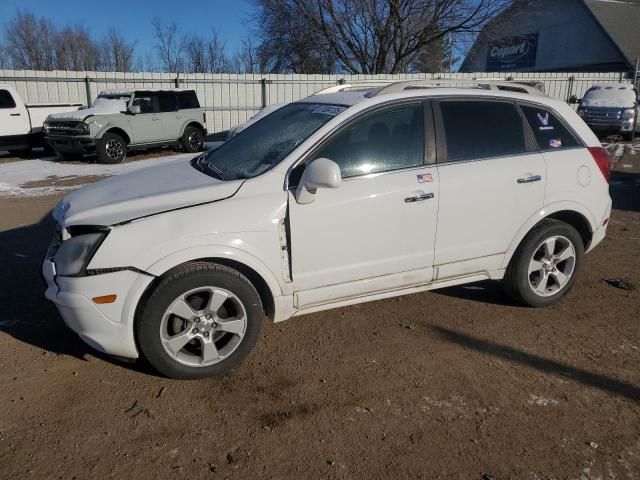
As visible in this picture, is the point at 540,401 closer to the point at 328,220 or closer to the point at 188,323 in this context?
the point at 328,220

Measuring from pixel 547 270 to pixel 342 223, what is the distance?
1922 mm

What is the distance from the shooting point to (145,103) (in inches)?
555

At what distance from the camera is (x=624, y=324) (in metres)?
4.04

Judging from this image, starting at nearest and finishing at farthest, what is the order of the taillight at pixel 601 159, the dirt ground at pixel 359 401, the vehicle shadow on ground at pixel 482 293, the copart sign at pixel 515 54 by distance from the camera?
the dirt ground at pixel 359 401, the taillight at pixel 601 159, the vehicle shadow on ground at pixel 482 293, the copart sign at pixel 515 54

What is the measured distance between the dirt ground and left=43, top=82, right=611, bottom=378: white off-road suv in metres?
0.33

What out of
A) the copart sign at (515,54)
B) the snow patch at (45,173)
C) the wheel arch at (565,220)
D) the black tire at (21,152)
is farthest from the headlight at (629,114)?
the copart sign at (515,54)

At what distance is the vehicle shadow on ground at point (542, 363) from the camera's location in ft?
10.4

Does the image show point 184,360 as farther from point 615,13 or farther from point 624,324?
point 615,13

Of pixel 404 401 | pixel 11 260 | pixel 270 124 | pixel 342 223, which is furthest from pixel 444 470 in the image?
pixel 11 260

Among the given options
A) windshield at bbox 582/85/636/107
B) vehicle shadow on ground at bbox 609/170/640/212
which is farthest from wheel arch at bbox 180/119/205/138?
windshield at bbox 582/85/636/107

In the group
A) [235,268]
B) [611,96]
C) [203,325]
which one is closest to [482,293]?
[235,268]

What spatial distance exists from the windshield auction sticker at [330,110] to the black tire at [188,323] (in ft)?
4.33

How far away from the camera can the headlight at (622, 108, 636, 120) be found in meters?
16.9

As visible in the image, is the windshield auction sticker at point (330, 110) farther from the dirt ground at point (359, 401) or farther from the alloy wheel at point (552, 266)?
the alloy wheel at point (552, 266)
